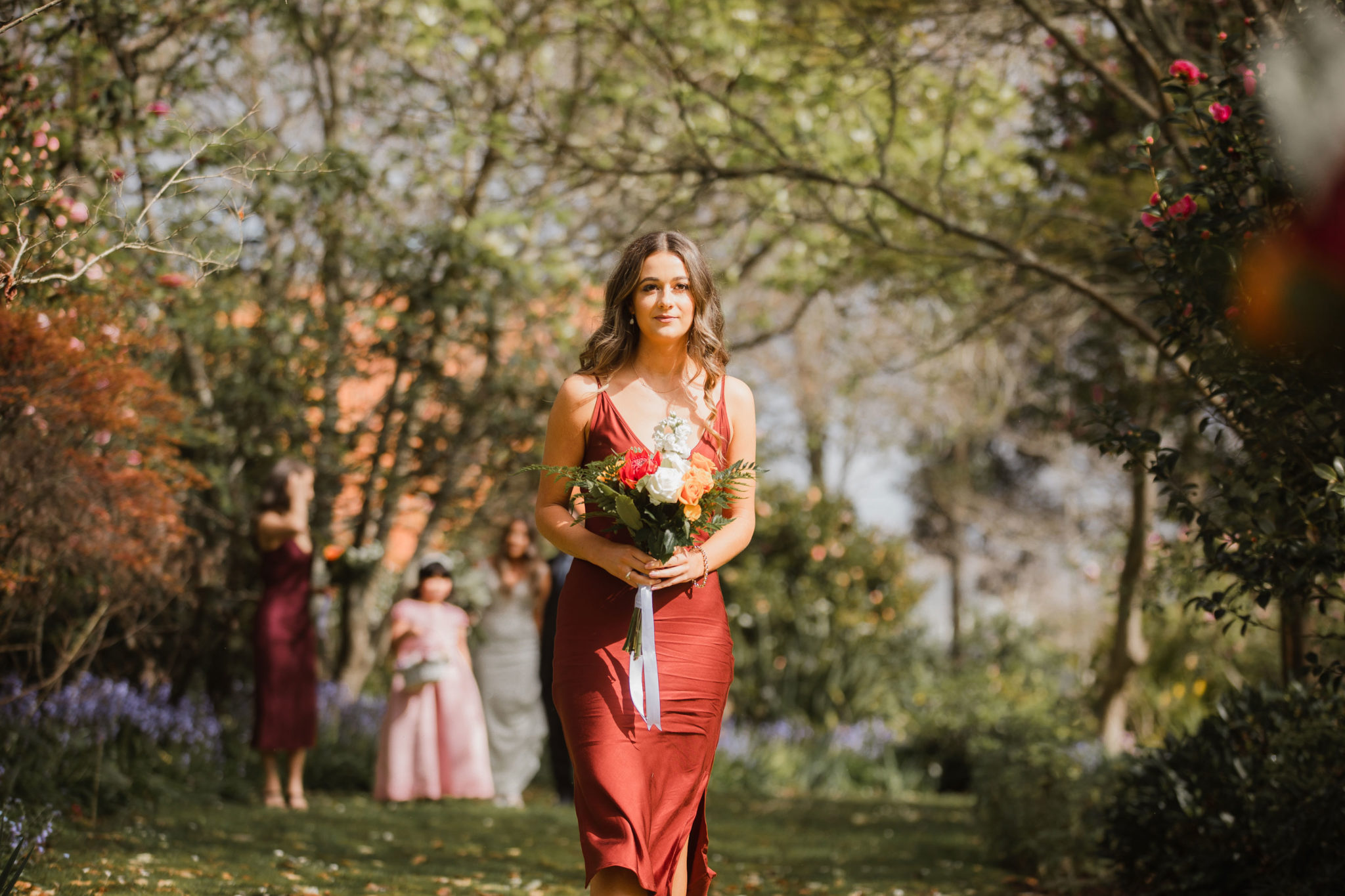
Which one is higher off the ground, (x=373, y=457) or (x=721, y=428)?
(x=373, y=457)

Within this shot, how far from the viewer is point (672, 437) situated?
3318 millimetres

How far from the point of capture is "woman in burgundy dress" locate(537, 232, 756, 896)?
3332 millimetres

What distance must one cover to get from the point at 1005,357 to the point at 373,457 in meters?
12.2

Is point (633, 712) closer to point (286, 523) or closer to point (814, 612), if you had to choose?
point (286, 523)

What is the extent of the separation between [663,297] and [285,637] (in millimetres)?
5250

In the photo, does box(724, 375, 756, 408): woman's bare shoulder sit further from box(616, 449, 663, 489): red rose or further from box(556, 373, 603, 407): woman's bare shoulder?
box(616, 449, 663, 489): red rose

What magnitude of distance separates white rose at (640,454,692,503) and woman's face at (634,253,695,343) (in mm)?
591

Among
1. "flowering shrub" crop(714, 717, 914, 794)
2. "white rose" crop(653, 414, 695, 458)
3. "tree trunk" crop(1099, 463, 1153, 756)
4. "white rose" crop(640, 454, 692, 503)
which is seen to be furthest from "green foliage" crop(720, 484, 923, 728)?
"white rose" crop(640, 454, 692, 503)

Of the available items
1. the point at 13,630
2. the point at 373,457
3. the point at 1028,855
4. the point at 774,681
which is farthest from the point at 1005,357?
the point at 13,630

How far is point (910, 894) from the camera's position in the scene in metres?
5.78

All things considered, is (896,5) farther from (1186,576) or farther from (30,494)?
(30,494)

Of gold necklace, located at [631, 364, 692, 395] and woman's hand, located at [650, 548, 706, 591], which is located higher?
gold necklace, located at [631, 364, 692, 395]

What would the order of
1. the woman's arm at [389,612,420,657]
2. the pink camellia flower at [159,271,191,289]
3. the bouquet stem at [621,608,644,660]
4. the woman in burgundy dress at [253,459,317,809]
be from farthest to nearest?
the woman's arm at [389,612,420,657], the woman in burgundy dress at [253,459,317,809], the pink camellia flower at [159,271,191,289], the bouquet stem at [621,608,644,660]

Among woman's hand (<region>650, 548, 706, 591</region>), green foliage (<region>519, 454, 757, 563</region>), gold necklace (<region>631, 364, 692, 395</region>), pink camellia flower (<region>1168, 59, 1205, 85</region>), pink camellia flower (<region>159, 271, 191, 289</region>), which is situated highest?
pink camellia flower (<region>159, 271, 191, 289</region>)
